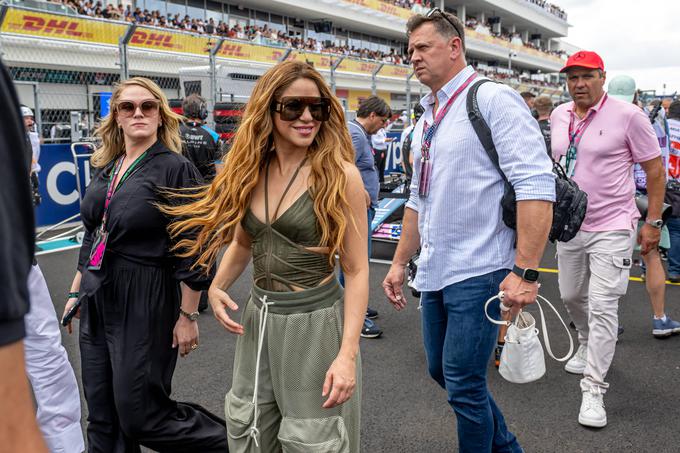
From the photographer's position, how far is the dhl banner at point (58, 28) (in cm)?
1569

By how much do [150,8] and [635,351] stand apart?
3030cm

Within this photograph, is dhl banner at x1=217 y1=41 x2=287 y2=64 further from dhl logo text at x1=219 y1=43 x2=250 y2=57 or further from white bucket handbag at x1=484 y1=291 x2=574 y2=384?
white bucket handbag at x1=484 y1=291 x2=574 y2=384

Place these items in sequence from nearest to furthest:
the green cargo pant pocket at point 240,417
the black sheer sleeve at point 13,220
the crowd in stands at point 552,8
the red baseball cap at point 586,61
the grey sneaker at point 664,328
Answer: the black sheer sleeve at point 13,220, the green cargo pant pocket at point 240,417, the red baseball cap at point 586,61, the grey sneaker at point 664,328, the crowd in stands at point 552,8

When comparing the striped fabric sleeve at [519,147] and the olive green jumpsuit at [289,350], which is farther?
the striped fabric sleeve at [519,147]

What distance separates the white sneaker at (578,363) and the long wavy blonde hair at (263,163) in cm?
265

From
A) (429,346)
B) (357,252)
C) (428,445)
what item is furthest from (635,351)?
(357,252)

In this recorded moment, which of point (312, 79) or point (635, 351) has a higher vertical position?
point (312, 79)

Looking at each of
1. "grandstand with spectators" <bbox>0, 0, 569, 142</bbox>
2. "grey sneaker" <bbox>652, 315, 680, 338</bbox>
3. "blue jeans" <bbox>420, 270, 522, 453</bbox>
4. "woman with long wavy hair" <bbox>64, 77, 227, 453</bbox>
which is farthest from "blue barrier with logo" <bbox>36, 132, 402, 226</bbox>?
"grey sneaker" <bbox>652, 315, 680, 338</bbox>

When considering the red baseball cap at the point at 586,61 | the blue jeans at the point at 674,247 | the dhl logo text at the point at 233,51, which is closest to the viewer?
the red baseball cap at the point at 586,61

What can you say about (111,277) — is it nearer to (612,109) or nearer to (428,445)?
(428,445)

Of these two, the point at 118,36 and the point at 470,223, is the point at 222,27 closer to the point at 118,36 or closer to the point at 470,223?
the point at 118,36

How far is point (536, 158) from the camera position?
7.79ft

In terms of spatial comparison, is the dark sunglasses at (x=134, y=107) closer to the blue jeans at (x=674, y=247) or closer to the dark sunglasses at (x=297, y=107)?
the dark sunglasses at (x=297, y=107)

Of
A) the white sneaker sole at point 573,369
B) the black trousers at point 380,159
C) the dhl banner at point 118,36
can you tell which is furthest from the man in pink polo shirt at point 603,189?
the dhl banner at point 118,36
